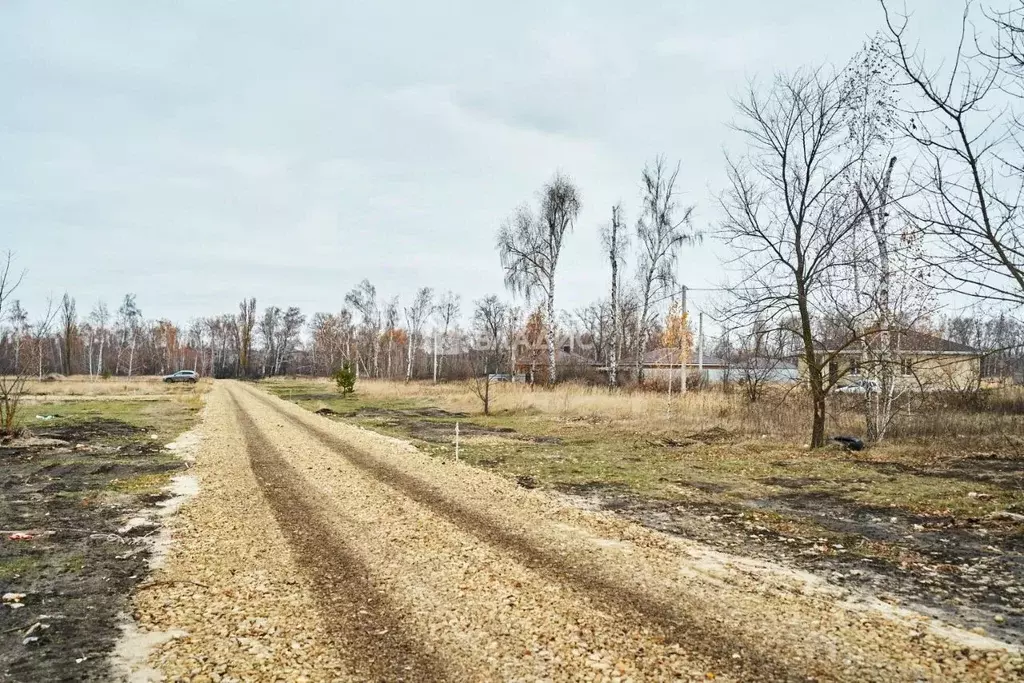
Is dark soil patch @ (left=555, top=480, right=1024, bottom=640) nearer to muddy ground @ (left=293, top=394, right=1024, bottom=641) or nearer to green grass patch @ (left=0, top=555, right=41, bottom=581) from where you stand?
muddy ground @ (left=293, top=394, right=1024, bottom=641)

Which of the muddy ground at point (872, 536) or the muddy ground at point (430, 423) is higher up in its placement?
the muddy ground at point (872, 536)

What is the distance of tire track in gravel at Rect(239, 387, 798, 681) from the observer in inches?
158

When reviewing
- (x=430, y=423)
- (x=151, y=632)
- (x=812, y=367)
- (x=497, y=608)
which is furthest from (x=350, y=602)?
(x=430, y=423)

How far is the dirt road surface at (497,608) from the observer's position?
158 inches

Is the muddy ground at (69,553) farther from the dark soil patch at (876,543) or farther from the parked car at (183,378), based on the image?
the parked car at (183,378)

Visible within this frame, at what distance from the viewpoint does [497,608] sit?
16.4 feet

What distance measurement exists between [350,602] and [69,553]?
3486 mm

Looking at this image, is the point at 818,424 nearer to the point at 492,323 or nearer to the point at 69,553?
the point at 69,553

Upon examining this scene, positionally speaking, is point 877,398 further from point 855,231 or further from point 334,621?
point 334,621

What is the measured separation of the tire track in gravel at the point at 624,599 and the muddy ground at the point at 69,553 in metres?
3.48

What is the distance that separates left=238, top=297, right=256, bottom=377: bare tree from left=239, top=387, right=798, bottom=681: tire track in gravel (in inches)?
3493

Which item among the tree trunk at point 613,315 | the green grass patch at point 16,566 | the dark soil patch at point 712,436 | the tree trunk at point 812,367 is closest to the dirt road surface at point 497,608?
the green grass patch at point 16,566

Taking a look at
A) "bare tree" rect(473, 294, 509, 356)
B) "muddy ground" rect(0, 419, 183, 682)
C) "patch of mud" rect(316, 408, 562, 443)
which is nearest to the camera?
"muddy ground" rect(0, 419, 183, 682)

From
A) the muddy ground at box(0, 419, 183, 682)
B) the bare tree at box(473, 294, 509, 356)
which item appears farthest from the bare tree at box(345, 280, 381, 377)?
the muddy ground at box(0, 419, 183, 682)
